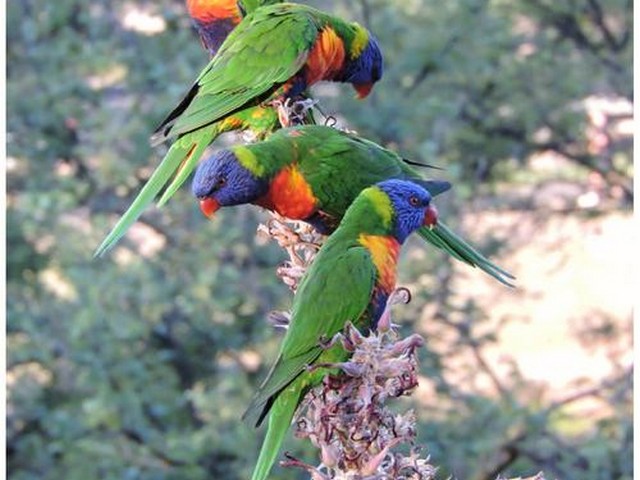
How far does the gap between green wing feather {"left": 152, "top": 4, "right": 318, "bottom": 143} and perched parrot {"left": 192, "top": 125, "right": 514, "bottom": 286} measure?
0.12m

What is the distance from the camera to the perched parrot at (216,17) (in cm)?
172

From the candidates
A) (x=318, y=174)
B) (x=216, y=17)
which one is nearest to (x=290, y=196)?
(x=318, y=174)

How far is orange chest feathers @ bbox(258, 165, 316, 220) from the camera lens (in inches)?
52.6

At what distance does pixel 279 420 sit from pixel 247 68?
51 centimetres

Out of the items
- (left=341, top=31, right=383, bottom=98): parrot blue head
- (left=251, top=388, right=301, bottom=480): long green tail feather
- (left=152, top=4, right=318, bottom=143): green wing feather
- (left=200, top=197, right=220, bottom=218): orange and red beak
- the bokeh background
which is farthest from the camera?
the bokeh background

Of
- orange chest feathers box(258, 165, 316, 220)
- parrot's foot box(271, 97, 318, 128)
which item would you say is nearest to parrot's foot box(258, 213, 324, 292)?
orange chest feathers box(258, 165, 316, 220)

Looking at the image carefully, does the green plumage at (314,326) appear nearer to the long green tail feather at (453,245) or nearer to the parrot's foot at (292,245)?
the parrot's foot at (292,245)

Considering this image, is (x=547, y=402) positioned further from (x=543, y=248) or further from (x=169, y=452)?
(x=169, y=452)

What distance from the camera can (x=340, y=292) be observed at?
1.17m

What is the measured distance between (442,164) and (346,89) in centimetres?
50

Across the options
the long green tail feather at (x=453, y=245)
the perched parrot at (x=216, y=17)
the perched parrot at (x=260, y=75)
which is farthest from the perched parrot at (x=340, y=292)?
the perched parrot at (x=216, y=17)

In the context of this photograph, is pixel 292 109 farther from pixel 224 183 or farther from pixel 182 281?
pixel 182 281

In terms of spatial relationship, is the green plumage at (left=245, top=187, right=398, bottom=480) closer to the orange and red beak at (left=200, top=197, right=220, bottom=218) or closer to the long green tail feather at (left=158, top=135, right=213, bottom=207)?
the orange and red beak at (left=200, top=197, right=220, bottom=218)

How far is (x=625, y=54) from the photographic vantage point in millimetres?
5410
